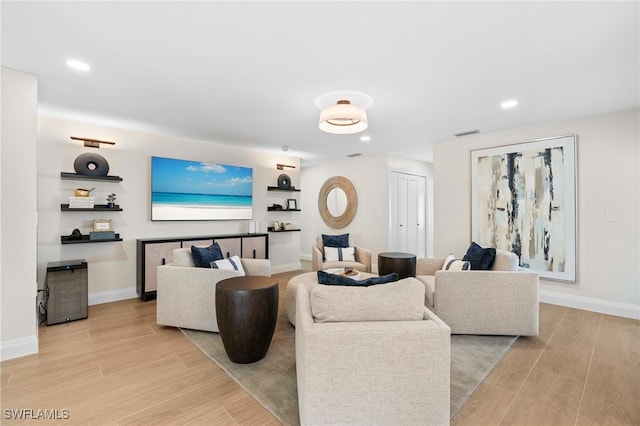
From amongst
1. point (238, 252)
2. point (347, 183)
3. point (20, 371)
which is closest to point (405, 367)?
point (20, 371)

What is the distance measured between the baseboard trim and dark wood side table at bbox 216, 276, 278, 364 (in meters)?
2.56

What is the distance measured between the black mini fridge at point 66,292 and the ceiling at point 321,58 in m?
1.81

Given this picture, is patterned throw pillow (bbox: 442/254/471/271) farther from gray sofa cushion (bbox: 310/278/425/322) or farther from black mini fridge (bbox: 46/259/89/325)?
black mini fridge (bbox: 46/259/89/325)

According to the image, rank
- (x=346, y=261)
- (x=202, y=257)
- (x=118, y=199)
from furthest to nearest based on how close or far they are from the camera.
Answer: (x=346, y=261)
(x=118, y=199)
(x=202, y=257)

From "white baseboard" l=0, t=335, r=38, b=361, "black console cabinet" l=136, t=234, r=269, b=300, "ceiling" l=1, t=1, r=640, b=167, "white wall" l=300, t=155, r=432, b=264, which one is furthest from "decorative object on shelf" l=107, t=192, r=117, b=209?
"white wall" l=300, t=155, r=432, b=264

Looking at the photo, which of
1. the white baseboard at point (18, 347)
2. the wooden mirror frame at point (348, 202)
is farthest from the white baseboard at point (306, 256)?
the white baseboard at point (18, 347)

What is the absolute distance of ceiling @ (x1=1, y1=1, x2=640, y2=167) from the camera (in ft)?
5.77

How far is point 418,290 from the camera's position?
5.39ft

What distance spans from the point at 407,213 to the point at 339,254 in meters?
2.56

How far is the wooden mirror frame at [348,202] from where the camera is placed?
6.41 meters

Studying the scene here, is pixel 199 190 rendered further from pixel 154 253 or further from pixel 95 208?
pixel 95 208

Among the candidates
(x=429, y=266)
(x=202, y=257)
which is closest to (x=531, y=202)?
(x=429, y=266)

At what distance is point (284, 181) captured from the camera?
5.89m

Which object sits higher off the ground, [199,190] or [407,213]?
[199,190]
